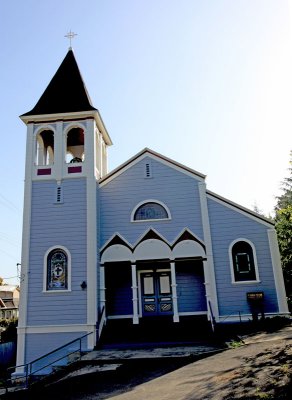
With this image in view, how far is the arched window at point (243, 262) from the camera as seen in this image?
14.3 meters

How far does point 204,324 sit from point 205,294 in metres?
1.60

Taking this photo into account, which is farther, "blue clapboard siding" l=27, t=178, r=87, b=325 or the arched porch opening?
the arched porch opening

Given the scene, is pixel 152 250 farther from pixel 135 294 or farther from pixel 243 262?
pixel 243 262

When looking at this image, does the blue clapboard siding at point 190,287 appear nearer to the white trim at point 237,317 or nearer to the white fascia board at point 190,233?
the white trim at point 237,317

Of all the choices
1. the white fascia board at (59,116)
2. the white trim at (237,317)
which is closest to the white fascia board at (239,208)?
the white trim at (237,317)

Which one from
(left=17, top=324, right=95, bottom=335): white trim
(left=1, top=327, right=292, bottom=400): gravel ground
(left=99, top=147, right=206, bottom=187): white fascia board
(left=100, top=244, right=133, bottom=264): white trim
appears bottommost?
(left=1, top=327, right=292, bottom=400): gravel ground

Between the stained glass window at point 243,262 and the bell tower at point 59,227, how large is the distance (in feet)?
19.6

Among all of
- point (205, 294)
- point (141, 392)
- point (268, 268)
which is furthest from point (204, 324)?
point (141, 392)

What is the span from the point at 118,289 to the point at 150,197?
445 cm

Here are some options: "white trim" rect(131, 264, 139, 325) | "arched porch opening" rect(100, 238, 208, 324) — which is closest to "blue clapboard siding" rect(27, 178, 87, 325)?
"arched porch opening" rect(100, 238, 208, 324)

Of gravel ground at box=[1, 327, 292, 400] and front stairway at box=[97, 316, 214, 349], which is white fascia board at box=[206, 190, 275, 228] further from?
gravel ground at box=[1, 327, 292, 400]

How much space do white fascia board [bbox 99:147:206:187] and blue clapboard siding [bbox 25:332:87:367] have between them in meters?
6.71

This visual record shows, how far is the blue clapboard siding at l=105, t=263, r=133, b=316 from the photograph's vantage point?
1498 centimetres

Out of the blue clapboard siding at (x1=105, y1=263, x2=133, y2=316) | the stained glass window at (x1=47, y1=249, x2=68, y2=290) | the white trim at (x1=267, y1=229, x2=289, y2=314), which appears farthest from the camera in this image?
the blue clapboard siding at (x1=105, y1=263, x2=133, y2=316)
